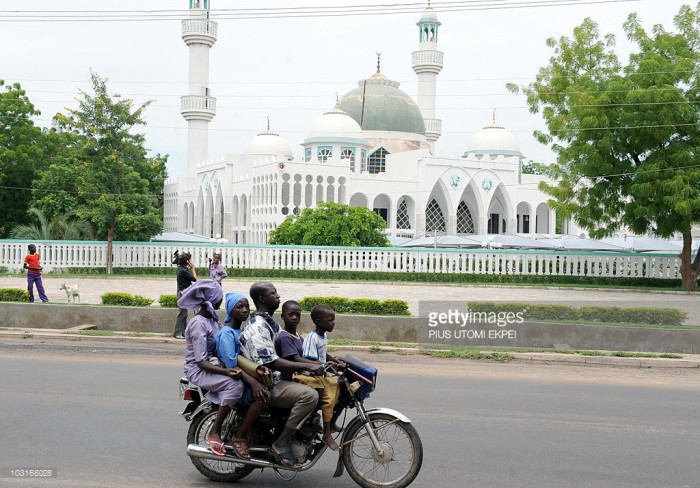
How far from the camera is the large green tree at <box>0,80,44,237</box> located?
120 ft

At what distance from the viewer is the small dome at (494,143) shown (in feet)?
196

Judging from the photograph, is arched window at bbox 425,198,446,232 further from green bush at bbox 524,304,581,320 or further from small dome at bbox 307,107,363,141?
green bush at bbox 524,304,581,320

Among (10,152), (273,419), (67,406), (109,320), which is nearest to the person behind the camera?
(273,419)

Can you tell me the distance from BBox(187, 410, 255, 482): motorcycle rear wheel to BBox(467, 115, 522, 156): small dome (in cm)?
5627

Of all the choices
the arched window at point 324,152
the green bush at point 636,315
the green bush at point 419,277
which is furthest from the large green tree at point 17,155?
the green bush at point 636,315

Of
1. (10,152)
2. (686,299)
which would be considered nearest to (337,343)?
(686,299)

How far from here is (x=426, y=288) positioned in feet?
79.8

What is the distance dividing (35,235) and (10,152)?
22.7 ft

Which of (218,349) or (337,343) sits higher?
(218,349)

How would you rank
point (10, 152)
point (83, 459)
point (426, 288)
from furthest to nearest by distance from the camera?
point (10, 152), point (426, 288), point (83, 459)


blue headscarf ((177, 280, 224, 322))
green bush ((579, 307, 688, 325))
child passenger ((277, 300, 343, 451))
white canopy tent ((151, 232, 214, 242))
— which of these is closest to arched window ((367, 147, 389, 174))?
white canopy tent ((151, 232, 214, 242))

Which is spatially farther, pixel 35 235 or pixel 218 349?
pixel 35 235

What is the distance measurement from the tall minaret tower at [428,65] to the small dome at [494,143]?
331cm

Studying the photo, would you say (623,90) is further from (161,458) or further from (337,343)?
(161,458)
